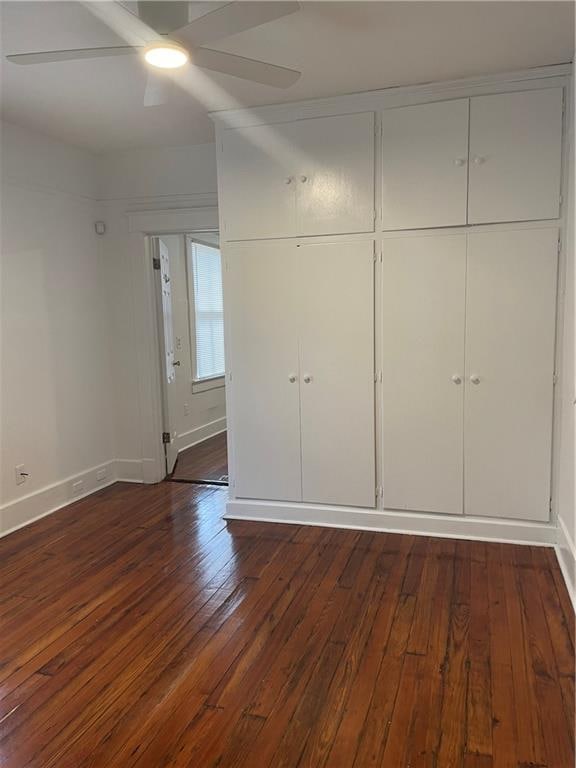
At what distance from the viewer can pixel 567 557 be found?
2.83m

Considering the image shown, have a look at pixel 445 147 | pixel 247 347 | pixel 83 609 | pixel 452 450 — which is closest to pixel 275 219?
pixel 247 347

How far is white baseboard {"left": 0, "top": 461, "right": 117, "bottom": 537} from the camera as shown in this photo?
3.68 m

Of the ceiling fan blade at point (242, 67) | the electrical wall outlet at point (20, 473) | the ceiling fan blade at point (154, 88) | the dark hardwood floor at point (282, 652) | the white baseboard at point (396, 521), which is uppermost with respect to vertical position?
the ceiling fan blade at point (154, 88)

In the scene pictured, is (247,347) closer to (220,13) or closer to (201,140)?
(201,140)

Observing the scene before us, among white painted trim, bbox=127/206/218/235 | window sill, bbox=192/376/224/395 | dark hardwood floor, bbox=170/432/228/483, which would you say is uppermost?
white painted trim, bbox=127/206/218/235

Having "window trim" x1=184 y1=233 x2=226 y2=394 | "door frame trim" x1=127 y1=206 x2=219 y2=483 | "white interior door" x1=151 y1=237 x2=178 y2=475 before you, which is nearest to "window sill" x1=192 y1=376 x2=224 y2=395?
"window trim" x1=184 y1=233 x2=226 y2=394

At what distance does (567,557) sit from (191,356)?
428 cm

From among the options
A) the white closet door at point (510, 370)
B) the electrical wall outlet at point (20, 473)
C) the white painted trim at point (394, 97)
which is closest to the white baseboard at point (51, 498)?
the electrical wall outlet at point (20, 473)

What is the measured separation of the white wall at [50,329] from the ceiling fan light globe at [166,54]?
1.91 m

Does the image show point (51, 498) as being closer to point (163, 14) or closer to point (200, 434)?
point (200, 434)

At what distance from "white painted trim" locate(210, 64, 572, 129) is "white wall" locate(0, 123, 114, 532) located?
4.46 feet

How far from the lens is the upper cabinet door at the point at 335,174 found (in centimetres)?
332

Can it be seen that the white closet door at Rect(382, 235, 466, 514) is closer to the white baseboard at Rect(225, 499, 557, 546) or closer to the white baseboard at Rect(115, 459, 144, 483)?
the white baseboard at Rect(225, 499, 557, 546)

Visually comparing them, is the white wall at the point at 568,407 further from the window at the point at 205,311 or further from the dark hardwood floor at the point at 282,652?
the window at the point at 205,311
